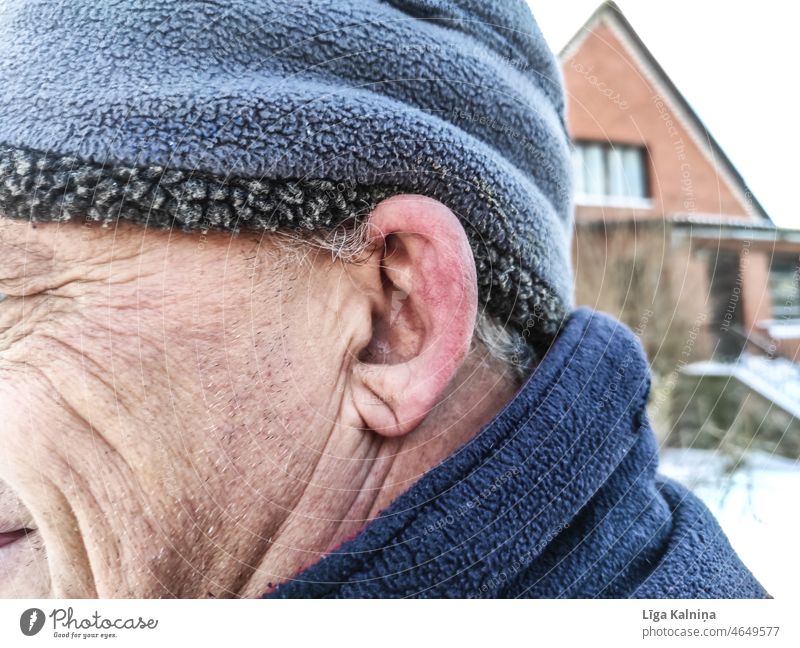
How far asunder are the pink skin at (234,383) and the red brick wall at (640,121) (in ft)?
1.19

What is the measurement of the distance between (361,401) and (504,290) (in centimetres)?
17

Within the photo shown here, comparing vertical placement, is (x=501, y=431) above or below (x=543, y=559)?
above

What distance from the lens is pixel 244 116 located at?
0.58m

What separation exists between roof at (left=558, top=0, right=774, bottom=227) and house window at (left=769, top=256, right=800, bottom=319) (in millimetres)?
54

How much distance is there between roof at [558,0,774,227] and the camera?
33.3 inches

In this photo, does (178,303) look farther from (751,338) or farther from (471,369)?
(751,338)

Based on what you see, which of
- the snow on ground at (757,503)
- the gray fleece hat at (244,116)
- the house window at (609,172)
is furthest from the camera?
the house window at (609,172)

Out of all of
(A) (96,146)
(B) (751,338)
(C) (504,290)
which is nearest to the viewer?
(A) (96,146)

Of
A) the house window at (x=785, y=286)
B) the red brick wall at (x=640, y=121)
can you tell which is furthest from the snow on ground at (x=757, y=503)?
the red brick wall at (x=640, y=121)

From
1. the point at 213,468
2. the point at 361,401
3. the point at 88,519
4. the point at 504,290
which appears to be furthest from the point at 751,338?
the point at 88,519

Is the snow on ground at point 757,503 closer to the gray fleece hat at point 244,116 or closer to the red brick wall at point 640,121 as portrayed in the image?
the red brick wall at point 640,121

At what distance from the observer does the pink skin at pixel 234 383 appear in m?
0.62

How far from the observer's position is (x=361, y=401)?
2.07ft
